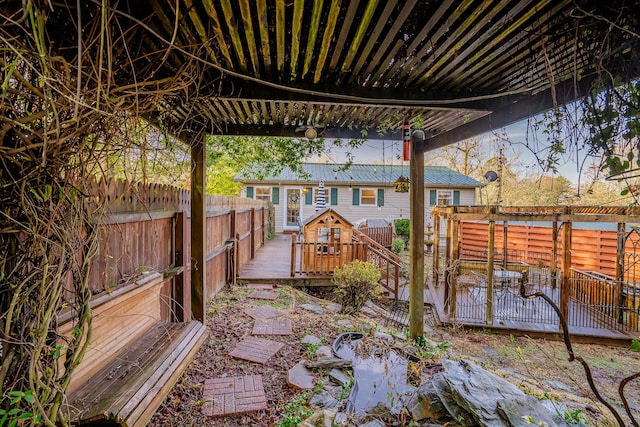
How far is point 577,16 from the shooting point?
158 cm

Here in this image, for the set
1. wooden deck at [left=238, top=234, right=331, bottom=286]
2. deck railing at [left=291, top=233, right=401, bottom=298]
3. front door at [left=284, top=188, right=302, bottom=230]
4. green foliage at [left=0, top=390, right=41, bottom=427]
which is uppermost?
front door at [left=284, top=188, right=302, bottom=230]

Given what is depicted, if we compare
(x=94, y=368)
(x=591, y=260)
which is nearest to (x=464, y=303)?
(x=591, y=260)

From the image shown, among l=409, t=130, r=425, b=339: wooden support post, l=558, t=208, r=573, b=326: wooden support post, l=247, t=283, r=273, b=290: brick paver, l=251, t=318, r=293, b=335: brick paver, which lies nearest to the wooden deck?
l=247, t=283, r=273, b=290: brick paver

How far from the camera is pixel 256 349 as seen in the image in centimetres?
384

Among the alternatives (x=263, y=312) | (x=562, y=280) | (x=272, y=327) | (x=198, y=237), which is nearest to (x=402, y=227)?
(x=562, y=280)

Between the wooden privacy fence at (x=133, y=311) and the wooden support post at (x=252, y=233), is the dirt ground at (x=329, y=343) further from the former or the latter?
the wooden support post at (x=252, y=233)

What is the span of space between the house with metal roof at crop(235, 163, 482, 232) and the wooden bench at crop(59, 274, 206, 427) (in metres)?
12.6

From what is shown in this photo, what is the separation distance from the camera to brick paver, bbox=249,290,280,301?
6045 mm

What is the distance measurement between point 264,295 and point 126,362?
13.5ft

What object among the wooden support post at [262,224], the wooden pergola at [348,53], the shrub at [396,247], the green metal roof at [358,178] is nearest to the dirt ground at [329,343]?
the wooden pergola at [348,53]

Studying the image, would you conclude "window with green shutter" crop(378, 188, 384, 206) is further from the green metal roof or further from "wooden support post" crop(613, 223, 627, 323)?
"wooden support post" crop(613, 223, 627, 323)

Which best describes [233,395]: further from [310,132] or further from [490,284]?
[490,284]

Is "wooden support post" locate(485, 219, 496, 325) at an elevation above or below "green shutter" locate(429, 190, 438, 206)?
below

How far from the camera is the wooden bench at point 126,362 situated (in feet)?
5.35
